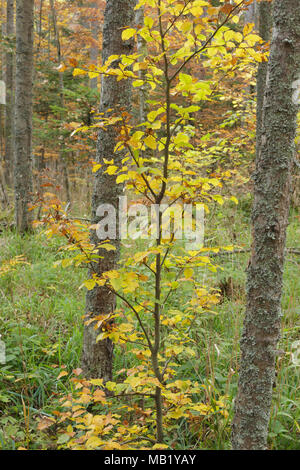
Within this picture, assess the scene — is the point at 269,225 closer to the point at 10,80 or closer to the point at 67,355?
the point at 67,355

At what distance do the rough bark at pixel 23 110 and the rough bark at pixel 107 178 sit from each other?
11.0 feet

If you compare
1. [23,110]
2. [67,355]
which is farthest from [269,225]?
[23,110]

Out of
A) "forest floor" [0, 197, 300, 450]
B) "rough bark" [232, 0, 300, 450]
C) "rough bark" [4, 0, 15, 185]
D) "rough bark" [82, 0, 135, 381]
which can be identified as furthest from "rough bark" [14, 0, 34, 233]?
"rough bark" [4, 0, 15, 185]

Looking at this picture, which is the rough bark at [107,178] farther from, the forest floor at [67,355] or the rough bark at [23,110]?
the rough bark at [23,110]

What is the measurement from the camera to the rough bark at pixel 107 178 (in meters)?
2.46

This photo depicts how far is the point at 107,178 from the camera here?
251 cm

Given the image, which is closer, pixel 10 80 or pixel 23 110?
pixel 23 110

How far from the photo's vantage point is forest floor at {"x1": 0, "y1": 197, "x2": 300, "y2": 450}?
2209mm

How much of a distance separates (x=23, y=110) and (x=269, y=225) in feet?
16.8

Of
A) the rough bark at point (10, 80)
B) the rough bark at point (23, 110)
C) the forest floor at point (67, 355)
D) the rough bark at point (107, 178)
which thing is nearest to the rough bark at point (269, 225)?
the forest floor at point (67, 355)

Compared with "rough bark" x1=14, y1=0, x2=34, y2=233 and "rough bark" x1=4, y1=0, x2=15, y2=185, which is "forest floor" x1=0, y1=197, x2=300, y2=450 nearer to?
"rough bark" x1=14, y1=0, x2=34, y2=233

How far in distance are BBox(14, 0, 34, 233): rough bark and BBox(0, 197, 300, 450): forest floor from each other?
1.50 meters

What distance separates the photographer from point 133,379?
1865mm

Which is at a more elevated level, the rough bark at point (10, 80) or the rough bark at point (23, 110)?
the rough bark at point (10, 80)
